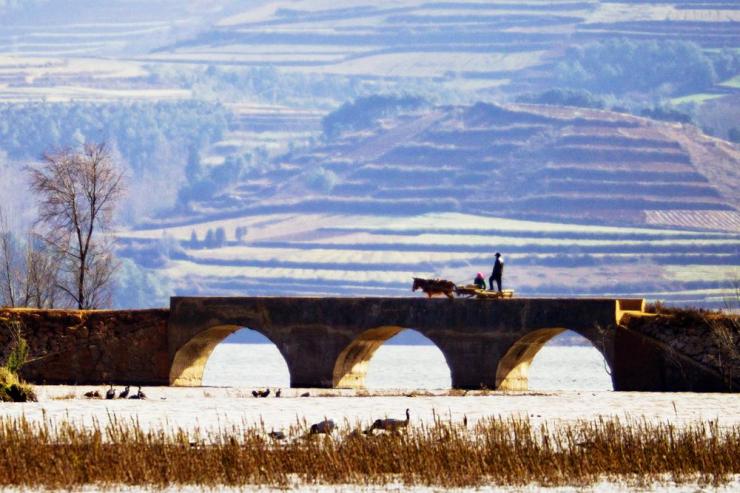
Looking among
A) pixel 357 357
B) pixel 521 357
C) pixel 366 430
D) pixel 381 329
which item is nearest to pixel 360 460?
pixel 366 430

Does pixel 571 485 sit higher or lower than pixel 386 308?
lower

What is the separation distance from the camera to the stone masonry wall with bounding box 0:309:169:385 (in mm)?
83125

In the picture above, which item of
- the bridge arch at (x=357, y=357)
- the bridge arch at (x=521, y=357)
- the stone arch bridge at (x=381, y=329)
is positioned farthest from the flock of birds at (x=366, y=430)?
the bridge arch at (x=357, y=357)

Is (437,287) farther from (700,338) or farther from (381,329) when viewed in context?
(700,338)

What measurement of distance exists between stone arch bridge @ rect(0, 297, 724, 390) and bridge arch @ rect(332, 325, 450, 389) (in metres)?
0.06

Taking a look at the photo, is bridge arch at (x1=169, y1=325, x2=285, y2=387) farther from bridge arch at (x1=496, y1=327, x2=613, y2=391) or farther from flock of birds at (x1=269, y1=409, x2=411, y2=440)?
flock of birds at (x1=269, y1=409, x2=411, y2=440)

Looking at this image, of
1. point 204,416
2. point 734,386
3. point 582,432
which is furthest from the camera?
point 734,386

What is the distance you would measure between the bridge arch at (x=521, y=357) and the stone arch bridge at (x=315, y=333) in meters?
0.07

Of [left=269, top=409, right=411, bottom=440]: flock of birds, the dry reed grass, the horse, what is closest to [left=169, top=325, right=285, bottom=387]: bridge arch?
the horse

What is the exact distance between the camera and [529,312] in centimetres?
7856

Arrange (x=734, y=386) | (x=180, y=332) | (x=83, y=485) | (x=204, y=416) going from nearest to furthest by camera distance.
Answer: (x=83, y=485) → (x=204, y=416) → (x=734, y=386) → (x=180, y=332)

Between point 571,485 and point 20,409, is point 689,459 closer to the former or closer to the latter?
point 571,485

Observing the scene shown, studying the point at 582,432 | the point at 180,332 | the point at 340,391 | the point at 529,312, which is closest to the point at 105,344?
the point at 180,332

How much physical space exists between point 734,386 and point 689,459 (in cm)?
2269
